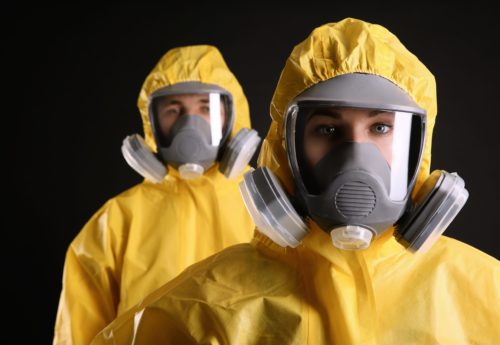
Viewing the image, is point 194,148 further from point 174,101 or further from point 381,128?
point 381,128

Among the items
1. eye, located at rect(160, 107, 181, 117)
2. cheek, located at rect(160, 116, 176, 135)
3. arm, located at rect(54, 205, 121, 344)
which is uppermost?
eye, located at rect(160, 107, 181, 117)

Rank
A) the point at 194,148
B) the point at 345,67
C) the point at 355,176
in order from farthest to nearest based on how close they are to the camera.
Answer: the point at 194,148
the point at 345,67
the point at 355,176

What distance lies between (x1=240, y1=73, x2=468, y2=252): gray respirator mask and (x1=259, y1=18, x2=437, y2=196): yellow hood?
0.03 metres

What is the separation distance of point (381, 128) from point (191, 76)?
65.7 inches

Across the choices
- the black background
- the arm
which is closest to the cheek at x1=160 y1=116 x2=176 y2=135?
the arm

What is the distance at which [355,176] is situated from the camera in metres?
1.74

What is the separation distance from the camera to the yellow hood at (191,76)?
338 centimetres

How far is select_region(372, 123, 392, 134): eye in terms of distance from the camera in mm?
1810

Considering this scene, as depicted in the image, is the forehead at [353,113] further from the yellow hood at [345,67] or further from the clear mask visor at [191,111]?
the clear mask visor at [191,111]

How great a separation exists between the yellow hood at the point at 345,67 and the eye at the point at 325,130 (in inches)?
4.2

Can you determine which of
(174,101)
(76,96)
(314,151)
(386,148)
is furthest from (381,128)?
(76,96)

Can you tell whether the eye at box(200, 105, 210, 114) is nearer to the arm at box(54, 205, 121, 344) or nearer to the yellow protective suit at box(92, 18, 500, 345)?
the arm at box(54, 205, 121, 344)

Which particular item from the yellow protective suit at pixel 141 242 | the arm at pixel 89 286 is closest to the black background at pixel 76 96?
the yellow protective suit at pixel 141 242

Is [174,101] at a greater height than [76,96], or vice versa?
[174,101]
